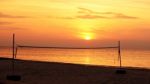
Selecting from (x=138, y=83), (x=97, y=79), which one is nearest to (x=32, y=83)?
(x=97, y=79)

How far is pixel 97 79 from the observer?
16938 mm

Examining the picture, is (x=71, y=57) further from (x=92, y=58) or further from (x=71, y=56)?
(x=71, y=56)

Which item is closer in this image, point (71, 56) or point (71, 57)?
point (71, 57)

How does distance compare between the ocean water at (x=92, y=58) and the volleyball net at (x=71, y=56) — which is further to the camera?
the ocean water at (x=92, y=58)

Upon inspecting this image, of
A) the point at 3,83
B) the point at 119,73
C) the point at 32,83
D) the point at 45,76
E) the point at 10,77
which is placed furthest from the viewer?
the point at 119,73

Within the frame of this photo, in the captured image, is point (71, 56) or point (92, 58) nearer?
point (92, 58)

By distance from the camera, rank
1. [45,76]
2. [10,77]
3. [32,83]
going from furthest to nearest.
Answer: [45,76], [10,77], [32,83]

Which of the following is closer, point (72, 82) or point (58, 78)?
point (72, 82)

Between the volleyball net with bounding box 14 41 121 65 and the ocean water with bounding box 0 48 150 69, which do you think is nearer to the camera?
the volleyball net with bounding box 14 41 121 65

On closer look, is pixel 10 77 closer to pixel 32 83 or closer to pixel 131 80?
pixel 32 83

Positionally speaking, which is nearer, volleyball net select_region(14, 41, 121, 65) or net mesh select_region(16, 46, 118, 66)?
volleyball net select_region(14, 41, 121, 65)

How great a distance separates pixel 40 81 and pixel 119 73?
582 centimetres

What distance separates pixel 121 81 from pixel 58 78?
3047 mm

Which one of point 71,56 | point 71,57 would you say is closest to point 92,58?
point 71,57
